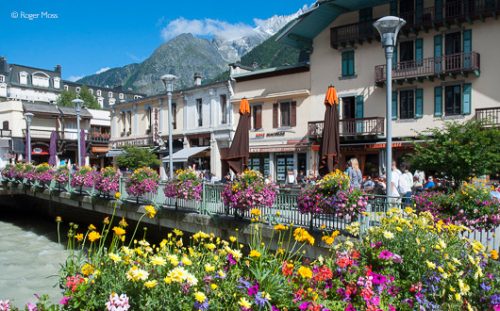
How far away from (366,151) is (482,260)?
2048 centimetres

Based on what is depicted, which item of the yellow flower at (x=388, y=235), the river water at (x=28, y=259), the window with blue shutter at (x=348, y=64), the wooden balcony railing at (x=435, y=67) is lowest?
the river water at (x=28, y=259)

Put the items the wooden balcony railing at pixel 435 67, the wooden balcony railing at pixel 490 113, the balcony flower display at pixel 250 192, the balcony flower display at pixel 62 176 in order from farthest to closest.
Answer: the wooden balcony railing at pixel 435 67, the balcony flower display at pixel 62 176, the wooden balcony railing at pixel 490 113, the balcony flower display at pixel 250 192

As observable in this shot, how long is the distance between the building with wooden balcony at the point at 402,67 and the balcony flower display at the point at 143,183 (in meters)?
12.9

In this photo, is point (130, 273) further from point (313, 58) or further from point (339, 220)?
point (313, 58)

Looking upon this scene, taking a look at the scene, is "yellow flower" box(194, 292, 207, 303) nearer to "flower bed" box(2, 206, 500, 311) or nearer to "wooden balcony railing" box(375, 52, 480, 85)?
"flower bed" box(2, 206, 500, 311)

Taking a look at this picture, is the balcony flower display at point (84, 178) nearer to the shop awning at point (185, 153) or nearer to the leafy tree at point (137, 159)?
the leafy tree at point (137, 159)

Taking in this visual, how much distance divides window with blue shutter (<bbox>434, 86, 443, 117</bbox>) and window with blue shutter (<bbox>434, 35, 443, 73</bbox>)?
42.3 inches

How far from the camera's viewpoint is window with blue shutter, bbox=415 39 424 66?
77.9ft

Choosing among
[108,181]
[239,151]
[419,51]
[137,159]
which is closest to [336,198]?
[239,151]

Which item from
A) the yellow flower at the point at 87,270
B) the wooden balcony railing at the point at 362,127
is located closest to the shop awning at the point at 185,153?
the wooden balcony railing at the point at 362,127

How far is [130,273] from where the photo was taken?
3.56 metres

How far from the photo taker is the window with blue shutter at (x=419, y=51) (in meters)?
23.7

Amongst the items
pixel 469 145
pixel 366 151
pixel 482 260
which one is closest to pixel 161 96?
pixel 366 151

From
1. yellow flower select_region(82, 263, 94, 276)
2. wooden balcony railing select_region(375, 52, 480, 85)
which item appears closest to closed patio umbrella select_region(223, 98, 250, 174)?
wooden balcony railing select_region(375, 52, 480, 85)
